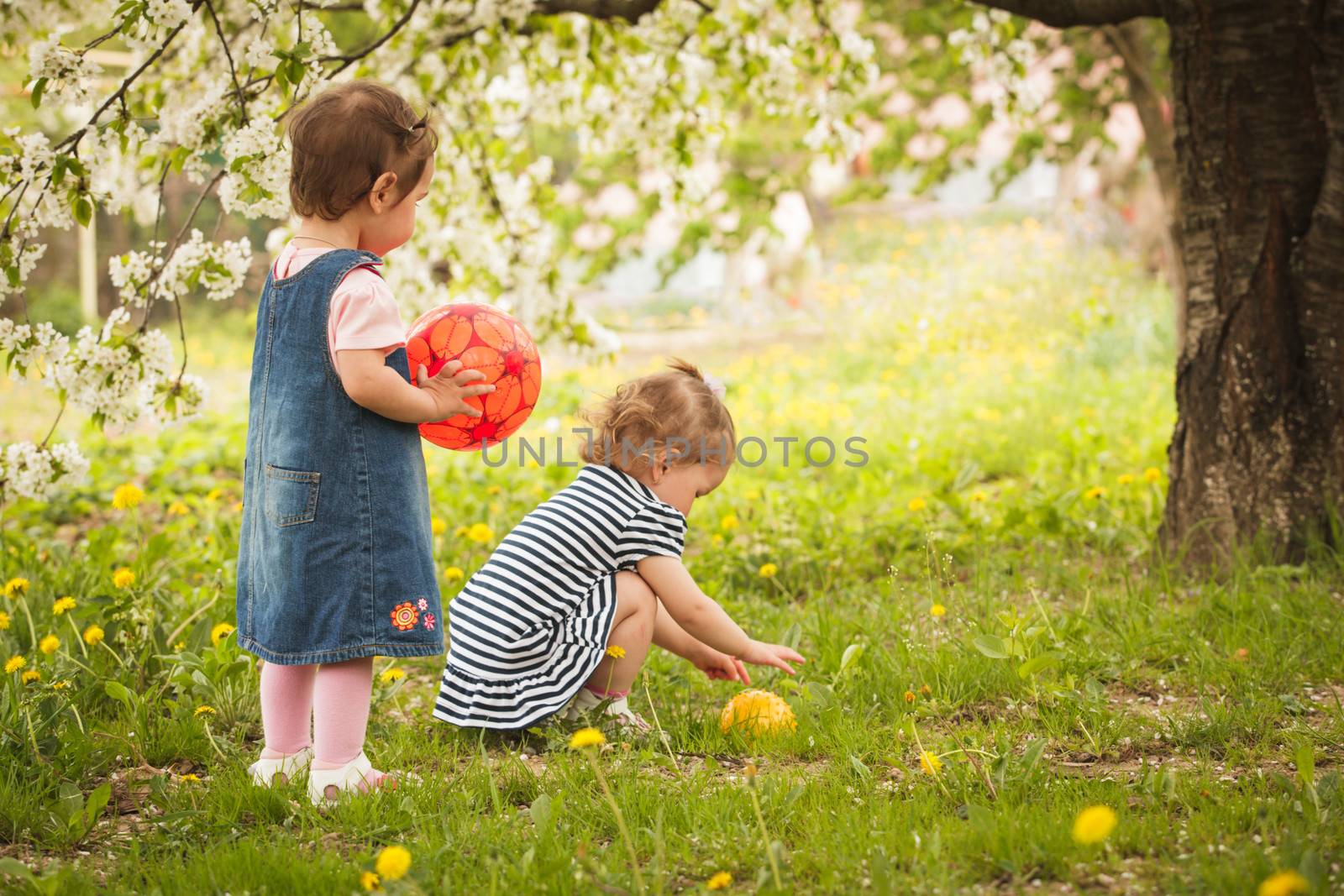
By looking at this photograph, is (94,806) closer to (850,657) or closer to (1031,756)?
(850,657)

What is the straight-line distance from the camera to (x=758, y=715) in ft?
8.75

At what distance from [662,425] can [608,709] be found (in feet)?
2.26

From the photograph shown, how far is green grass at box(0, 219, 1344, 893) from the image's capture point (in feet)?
6.45

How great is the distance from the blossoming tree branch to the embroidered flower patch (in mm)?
1218

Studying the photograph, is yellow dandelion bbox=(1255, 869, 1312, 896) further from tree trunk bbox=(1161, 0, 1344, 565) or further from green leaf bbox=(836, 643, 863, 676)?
tree trunk bbox=(1161, 0, 1344, 565)

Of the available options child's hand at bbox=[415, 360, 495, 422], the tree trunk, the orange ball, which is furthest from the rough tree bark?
child's hand at bbox=[415, 360, 495, 422]

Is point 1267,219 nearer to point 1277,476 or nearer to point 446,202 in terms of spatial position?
point 1277,476

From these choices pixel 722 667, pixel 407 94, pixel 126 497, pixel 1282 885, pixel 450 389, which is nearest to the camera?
pixel 1282 885

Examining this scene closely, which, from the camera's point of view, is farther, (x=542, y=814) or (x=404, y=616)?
(x=404, y=616)

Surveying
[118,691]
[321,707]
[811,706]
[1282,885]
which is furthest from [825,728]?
[118,691]

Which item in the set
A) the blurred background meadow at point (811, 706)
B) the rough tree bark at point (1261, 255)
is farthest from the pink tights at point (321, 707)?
the rough tree bark at point (1261, 255)

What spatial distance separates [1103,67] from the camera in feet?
27.5

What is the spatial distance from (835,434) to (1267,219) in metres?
3.05

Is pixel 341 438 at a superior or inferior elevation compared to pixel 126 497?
superior
